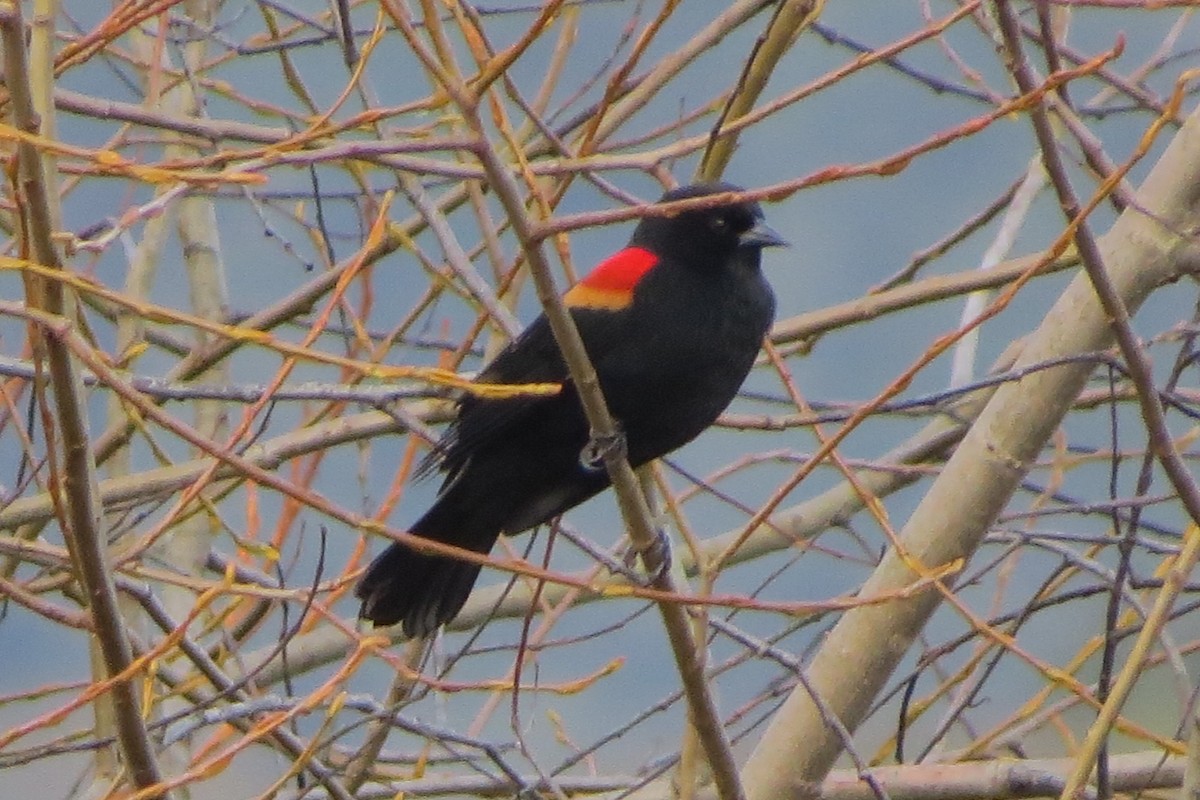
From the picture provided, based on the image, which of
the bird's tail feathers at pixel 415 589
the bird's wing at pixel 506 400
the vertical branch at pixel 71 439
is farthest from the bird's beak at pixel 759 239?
the vertical branch at pixel 71 439

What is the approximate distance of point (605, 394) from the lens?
322 centimetres

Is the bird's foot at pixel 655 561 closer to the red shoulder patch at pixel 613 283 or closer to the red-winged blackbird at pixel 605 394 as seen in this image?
the red-winged blackbird at pixel 605 394

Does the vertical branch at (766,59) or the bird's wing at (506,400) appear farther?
the bird's wing at (506,400)

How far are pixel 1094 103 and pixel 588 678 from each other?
2384 mm

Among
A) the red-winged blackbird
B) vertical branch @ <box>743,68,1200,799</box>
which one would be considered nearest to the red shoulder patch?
the red-winged blackbird

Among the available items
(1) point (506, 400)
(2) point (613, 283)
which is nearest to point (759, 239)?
(2) point (613, 283)

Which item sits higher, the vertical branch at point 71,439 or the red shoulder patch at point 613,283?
the red shoulder patch at point 613,283

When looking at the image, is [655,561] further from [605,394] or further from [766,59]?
[766,59]

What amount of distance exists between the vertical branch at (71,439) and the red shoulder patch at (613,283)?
1371mm

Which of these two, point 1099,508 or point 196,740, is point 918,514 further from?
point 196,740

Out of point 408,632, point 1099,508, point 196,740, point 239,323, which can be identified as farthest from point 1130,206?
point 196,740

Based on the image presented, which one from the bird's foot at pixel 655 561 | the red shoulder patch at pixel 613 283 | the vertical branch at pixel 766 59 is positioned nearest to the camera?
the bird's foot at pixel 655 561

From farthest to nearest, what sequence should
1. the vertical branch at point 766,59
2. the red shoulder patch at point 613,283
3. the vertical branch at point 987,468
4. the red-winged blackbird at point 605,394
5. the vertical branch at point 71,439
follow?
the red shoulder patch at point 613,283
the red-winged blackbird at point 605,394
the vertical branch at point 987,468
the vertical branch at point 766,59
the vertical branch at point 71,439

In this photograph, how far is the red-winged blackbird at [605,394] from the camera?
10.5 ft
